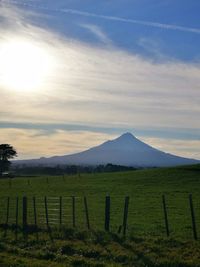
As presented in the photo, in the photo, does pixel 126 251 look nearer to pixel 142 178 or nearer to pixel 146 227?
pixel 146 227

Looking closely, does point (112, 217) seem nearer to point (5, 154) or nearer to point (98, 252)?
point (98, 252)

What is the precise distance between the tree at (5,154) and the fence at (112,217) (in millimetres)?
85030

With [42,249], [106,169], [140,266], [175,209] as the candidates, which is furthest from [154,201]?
[106,169]

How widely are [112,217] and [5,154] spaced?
9723cm

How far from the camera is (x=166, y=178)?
232ft

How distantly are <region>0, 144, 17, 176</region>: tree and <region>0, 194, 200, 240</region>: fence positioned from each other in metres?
85.0

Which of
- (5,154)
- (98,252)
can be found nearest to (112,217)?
(98,252)

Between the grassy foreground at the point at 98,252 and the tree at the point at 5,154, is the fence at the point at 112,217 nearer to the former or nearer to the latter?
the grassy foreground at the point at 98,252

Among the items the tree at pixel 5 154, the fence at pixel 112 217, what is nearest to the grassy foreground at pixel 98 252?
the fence at pixel 112 217

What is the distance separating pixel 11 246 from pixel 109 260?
4.91 m

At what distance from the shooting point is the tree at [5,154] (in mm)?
125750

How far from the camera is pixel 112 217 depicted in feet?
105

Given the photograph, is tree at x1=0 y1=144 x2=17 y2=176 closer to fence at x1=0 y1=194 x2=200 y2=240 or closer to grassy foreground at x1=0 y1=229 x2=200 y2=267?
fence at x1=0 y1=194 x2=200 y2=240

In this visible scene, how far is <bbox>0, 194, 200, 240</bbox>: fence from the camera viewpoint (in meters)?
24.0
